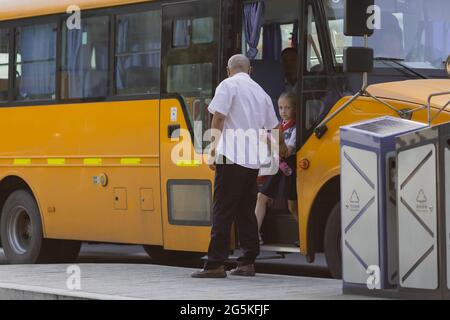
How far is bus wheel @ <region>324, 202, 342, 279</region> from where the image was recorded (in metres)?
11.1

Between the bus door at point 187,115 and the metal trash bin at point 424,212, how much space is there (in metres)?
3.76

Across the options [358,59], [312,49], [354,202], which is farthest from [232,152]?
[354,202]

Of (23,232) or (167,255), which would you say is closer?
(23,232)

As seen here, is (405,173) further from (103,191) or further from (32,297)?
(103,191)

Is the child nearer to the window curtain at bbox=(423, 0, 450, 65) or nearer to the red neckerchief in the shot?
the red neckerchief

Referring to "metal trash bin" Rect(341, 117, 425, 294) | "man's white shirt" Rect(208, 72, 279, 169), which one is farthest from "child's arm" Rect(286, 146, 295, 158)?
"metal trash bin" Rect(341, 117, 425, 294)

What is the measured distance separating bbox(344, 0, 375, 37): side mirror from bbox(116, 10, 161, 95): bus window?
3268mm

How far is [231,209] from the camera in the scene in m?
11.2

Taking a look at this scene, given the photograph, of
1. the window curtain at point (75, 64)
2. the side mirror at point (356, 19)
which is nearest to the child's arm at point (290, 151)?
the side mirror at point (356, 19)

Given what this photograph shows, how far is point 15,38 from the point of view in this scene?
15258 millimetres

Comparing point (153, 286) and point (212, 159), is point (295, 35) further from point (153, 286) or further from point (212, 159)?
point (153, 286)

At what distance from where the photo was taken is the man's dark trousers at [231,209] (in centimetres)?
1122

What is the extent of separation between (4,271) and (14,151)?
2834mm

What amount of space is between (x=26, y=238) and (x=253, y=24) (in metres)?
4.25
